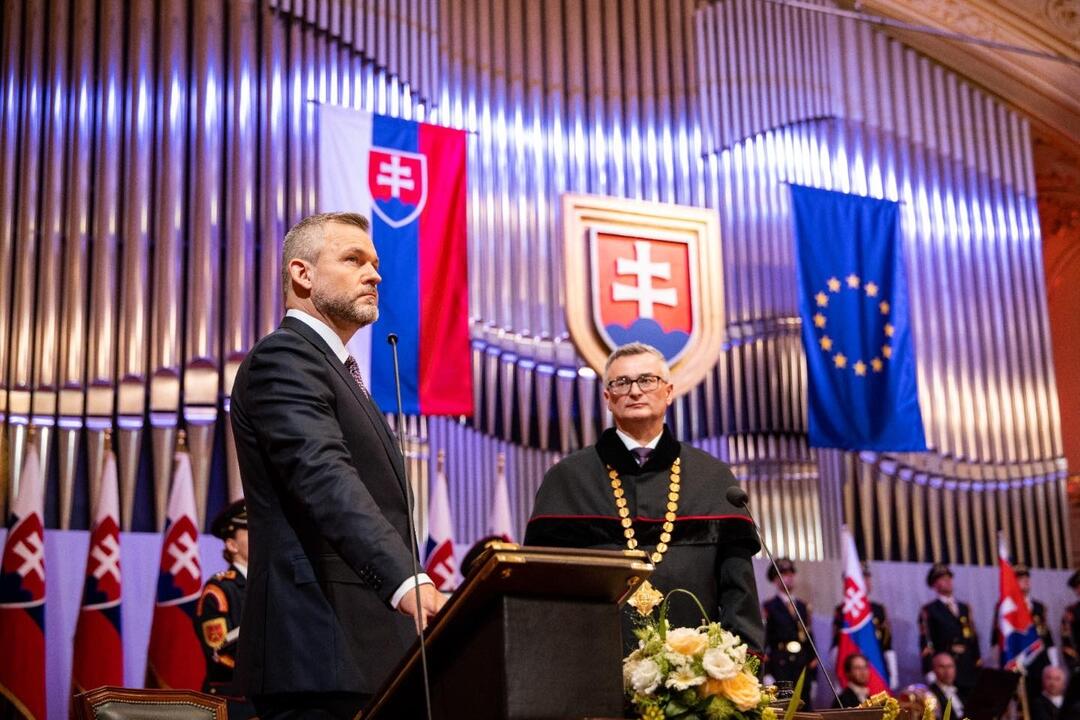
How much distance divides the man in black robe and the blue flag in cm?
486

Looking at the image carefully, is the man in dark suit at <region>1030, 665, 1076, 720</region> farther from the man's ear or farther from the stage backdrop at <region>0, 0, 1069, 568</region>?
the man's ear

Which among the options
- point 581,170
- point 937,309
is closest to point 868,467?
point 937,309

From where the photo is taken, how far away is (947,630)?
8.38 m

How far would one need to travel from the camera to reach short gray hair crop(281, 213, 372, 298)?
254 centimetres

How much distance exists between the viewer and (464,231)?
25.0 feet

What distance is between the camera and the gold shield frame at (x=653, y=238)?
7758 mm

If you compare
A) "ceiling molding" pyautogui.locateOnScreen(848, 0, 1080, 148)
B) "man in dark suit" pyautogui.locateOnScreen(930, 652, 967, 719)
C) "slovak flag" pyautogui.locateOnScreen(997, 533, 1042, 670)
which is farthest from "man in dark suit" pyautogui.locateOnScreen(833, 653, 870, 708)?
"ceiling molding" pyautogui.locateOnScreen(848, 0, 1080, 148)

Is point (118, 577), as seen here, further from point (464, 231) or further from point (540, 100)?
point (540, 100)

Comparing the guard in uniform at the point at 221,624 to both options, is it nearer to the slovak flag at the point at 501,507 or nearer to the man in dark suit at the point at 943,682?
the slovak flag at the point at 501,507

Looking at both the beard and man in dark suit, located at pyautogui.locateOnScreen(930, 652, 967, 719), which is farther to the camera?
man in dark suit, located at pyautogui.locateOnScreen(930, 652, 967, 719)

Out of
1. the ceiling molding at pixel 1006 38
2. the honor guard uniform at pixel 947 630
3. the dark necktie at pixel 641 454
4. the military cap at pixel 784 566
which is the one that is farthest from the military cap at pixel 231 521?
the ceiling molding at pixel 1006 38

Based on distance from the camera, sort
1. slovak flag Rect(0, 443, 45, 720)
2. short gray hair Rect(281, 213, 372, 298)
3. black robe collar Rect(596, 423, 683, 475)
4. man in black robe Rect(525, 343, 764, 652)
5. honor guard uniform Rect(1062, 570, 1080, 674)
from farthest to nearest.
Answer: honor guard uniform Rect(1062, 570, 1080, 674)
slovak flag Rect(0, 443, 45, 720)
black robe collar Rect(596, 423, 683, 475)
man in black robe Rect(525, 343, 764, 652)
short gray hair Rect(281, 213, 372, 298)

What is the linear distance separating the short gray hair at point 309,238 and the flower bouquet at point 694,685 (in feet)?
3.08

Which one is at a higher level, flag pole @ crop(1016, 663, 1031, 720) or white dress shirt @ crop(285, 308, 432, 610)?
white dress shirt @ crop(285, 308, 432, 610)
